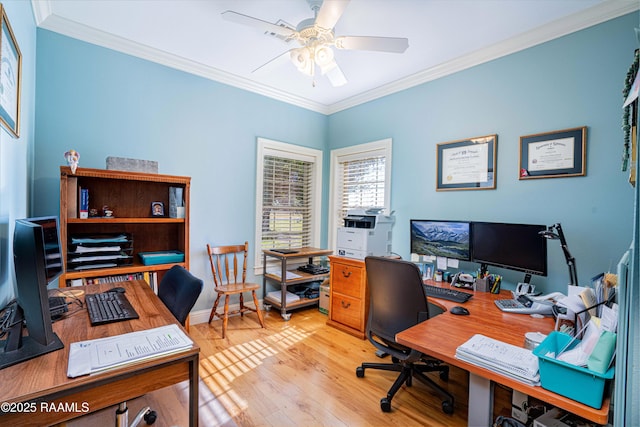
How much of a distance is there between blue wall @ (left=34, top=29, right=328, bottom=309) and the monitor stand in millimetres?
1716

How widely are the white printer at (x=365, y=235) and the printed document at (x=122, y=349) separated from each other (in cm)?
198

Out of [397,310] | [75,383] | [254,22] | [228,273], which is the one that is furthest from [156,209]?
[397,310]

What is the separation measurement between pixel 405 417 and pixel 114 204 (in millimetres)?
2848

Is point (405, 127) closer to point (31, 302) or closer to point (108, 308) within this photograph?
point (108, 308)

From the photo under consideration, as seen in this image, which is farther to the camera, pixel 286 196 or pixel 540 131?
pixel 286 196

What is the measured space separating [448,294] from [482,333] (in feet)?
2.21

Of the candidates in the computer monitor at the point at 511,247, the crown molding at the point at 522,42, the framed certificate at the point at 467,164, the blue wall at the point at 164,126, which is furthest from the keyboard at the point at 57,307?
the crown molding at the point at 522,42

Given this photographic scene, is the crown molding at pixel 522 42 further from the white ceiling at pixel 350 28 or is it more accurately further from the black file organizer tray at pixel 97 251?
the black file organizer tray at pixel 97 251

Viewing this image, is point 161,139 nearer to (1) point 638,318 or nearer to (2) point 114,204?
(2) point 114,204

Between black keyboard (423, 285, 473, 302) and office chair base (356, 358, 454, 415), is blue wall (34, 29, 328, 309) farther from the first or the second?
black keyboard (423, 285, 473, 302)

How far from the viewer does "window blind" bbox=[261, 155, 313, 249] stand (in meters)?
3.78

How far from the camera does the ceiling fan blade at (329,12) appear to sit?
164 centimetres

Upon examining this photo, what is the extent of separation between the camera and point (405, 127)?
3264mm

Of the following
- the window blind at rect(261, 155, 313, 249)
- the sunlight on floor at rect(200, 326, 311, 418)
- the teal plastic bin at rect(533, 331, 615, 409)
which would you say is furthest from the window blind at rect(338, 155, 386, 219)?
the teal plastic bin at rect(533, 331, 615, 409)
